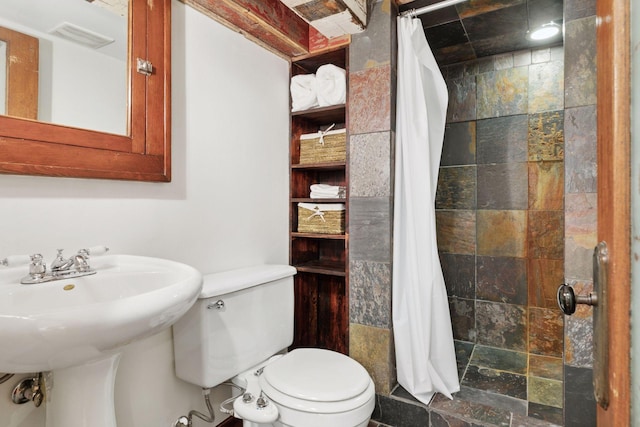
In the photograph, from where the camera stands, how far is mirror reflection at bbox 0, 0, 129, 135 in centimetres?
101

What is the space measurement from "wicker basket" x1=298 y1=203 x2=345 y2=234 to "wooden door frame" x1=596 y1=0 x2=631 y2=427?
1491 mm

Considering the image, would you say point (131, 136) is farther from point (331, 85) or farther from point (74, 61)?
point (331, 85)

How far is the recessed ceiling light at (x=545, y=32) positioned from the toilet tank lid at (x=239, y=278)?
1.89 m

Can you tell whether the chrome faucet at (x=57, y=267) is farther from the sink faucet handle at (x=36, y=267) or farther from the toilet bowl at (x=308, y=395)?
the toilet bowl at (x=308, y=395)

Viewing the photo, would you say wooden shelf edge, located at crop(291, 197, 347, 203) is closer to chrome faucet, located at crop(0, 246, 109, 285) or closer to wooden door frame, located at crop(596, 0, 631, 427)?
chrome faucet, located at crop(0, 246, 109, 285)

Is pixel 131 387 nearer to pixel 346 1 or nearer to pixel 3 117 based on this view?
pixel 3 117

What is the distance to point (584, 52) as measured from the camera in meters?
1.26

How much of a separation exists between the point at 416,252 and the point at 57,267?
1436 mm

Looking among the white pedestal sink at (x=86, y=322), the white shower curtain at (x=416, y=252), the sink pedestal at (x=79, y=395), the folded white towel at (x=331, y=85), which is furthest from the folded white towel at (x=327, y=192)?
the sink pedestal at (x=79, y=395)

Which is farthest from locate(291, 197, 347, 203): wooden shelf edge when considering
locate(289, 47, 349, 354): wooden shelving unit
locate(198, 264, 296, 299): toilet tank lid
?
locate(198, 264, 296, 299): toilet tank lid

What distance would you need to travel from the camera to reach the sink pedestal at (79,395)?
888 millimetres

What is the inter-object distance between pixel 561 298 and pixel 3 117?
58.7 inches

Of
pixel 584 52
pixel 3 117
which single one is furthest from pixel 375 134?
pixel 3 117

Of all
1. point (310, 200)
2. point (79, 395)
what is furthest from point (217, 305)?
point (310, 200)
